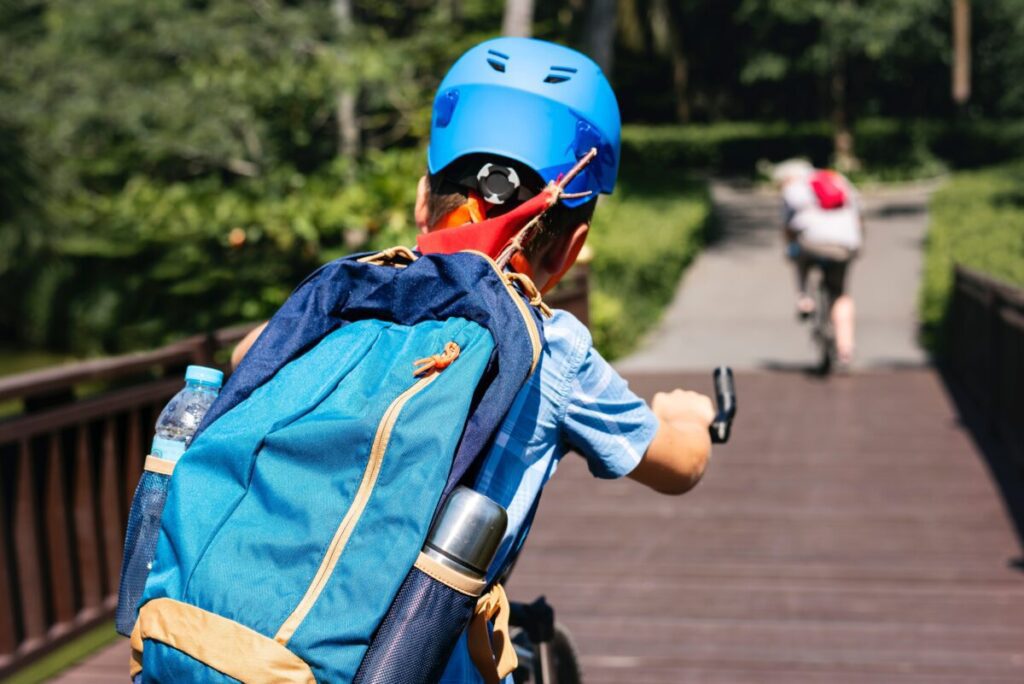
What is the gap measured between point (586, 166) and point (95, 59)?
14.6m

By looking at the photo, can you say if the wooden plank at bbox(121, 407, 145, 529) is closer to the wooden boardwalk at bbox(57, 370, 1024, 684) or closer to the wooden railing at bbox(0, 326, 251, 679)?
the wooden railing at bbox(0, 326, 251, 679)

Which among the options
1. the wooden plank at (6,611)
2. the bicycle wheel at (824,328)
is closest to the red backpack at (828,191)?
the bicycle wheel at (824,328)

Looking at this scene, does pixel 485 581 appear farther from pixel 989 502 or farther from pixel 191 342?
pixel 989 502

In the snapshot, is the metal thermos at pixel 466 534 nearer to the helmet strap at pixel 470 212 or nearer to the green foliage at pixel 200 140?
the helmet strap at pixel 470 212

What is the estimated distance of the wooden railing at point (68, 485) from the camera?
4.86 metres

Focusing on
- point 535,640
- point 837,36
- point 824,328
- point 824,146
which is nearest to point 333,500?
point 535,640

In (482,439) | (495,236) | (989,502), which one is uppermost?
(495,236)

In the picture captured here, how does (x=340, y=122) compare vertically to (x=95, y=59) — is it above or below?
below

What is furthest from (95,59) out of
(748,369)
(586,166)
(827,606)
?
(586,166)

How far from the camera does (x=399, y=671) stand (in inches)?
68.9

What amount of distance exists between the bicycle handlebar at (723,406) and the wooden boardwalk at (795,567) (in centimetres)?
266

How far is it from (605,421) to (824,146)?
39.7 metres

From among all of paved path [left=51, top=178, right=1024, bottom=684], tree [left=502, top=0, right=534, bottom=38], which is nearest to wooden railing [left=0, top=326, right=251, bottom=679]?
paved path [left=51, top=178, right=1024, bottom=684]

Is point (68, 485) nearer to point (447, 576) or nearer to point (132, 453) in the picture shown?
point (132, 453)
